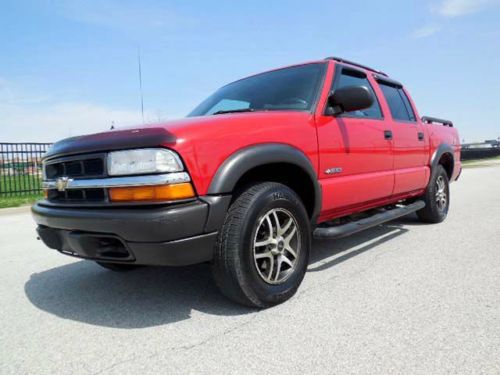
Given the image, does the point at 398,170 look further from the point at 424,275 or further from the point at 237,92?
the point at 237,92

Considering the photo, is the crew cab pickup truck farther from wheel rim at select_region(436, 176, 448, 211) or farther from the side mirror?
wheel rim at select_region(436, 176, 448, 211)

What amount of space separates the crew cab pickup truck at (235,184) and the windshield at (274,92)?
1cm

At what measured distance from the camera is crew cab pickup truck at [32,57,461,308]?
7.11 feet

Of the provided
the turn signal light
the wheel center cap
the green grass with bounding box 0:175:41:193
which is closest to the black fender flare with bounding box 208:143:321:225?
the turn signal light

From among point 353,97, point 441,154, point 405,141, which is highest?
point 353,97

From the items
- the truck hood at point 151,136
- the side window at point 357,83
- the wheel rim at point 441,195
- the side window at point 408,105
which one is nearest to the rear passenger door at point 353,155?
the side window at point 357,83

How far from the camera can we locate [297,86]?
3.38 metres

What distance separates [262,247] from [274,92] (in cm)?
149

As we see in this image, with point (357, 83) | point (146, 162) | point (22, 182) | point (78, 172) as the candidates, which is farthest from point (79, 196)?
point (22, 182)

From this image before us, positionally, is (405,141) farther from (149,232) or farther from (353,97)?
(149,232)

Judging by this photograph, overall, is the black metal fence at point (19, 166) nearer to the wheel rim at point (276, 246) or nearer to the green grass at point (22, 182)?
the green grass at point (22, 182)

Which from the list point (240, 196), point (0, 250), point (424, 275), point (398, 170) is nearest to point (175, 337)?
point (240, 196)

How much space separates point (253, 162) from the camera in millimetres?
2469

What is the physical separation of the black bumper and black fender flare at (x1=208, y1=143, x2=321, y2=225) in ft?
0.28
